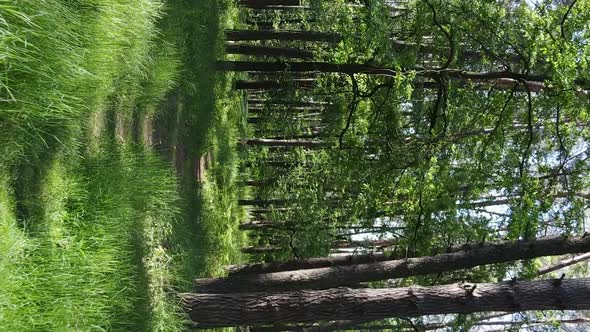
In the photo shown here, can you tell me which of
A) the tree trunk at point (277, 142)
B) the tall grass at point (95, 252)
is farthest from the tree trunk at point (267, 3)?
the tall grass at point (95, 252)

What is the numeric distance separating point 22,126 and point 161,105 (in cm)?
358

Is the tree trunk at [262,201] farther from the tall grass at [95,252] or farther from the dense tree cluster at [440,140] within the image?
the tall grass at [95,252]

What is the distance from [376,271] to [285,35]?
16.3ft

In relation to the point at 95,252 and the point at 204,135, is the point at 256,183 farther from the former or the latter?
the point at 95,252

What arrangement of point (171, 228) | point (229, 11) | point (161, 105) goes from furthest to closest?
1. point (229, 11)
2. point (161, 105)
3. point (171, 228)

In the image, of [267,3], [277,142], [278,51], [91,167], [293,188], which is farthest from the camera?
[277,142]

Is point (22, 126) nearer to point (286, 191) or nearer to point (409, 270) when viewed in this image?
point (409, 270)

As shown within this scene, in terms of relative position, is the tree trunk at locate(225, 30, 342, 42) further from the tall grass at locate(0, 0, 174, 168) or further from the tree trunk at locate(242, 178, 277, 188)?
the tree trunk at locate(242, 178, 277, 188)

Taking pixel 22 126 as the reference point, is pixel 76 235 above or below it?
below

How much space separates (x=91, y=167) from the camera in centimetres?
534

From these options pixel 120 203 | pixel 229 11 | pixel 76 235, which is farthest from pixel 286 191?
pixel 76 235

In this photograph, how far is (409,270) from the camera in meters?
7.87

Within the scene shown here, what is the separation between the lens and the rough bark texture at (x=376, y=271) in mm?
7482

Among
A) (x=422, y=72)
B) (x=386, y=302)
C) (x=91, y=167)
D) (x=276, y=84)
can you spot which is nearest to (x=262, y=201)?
(x=276, y=84)
